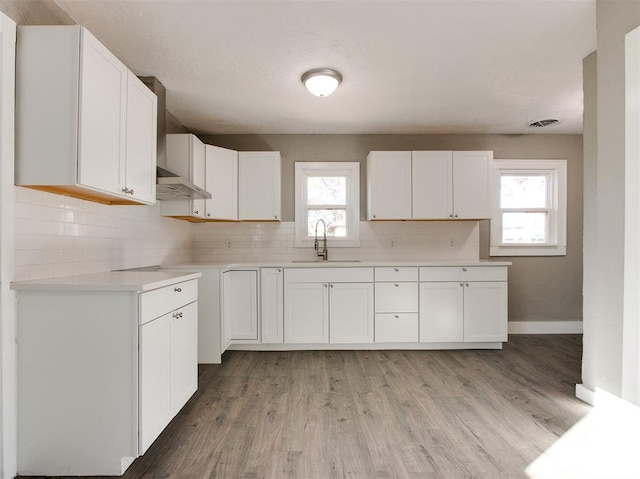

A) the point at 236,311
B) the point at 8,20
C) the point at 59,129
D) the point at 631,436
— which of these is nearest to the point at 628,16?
the point at 631,436

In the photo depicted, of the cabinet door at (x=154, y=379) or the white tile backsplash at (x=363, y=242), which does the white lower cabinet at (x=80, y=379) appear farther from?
the white tile backsplash at (x=363, y=242)

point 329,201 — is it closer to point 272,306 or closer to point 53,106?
point 272,306

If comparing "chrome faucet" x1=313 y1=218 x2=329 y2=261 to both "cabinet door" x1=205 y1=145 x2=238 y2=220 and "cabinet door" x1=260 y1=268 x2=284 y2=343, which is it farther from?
"cabinet door" x1=205 y1=145 x2=238 y2=220

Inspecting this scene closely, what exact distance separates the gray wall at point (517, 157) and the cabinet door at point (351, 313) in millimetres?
1091

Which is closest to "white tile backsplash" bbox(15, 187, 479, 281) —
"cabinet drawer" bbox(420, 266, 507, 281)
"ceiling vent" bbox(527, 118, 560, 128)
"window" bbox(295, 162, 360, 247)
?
"window" bbox(295, 162, 360, 247)

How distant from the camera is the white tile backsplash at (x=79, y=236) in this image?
5.72ft

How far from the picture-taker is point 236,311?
3582 millimetres

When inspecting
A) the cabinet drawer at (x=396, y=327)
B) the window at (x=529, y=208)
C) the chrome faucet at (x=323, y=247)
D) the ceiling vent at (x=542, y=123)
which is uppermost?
the ceiling vent at (x=542, y=123)

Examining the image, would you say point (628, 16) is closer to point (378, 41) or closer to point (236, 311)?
point (378, 41)

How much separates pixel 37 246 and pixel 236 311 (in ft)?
6.59

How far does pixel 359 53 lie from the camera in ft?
8.00

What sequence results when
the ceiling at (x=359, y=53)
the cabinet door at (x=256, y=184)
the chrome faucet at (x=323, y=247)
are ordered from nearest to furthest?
1. the ceiling at (x=359, y=53)
2. the cabinet door at (x=256, y=184)
3. the chrome faucet at (x=323, y=247)

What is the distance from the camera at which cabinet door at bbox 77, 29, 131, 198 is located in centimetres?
166

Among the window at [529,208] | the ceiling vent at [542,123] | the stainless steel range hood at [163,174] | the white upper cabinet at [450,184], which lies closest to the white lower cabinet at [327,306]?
the white upper cabinet at [450,184]
